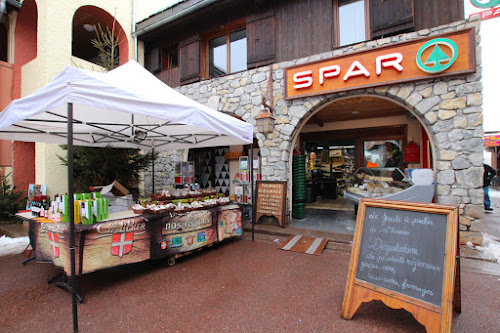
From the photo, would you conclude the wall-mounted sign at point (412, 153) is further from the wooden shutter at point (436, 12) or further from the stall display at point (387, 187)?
the wooden shutter at point (436, 12)

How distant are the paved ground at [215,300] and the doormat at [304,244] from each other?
33 cm

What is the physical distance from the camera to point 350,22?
5250mm

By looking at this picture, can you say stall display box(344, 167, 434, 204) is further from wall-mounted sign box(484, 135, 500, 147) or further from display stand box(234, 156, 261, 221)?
wall-mounted sign box(484, 135, 500, 147)

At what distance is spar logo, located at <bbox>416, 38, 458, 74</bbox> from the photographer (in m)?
4.04

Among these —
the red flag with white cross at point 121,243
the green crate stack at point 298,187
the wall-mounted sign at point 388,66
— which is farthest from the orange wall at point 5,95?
the green crate stack at point 298,187

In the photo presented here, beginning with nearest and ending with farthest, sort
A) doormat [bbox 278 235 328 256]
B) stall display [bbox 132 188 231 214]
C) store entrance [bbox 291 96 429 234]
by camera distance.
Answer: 1. stall display [bbox 132 188 231 214]
2. doormat [bbox 278 235 328 256]
3. store entrance [bbox 291 96 429 234]

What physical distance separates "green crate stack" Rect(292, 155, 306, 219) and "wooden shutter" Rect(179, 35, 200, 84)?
12.7ft

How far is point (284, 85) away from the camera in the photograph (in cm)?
560

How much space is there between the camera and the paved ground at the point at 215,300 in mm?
2162

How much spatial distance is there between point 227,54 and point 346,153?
21.2 ft

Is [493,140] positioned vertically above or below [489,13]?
below

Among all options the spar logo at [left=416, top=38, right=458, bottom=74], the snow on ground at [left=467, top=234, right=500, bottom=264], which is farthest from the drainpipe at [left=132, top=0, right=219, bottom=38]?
the snow on ground at [left=467, top=234, right=500, bottom=264]

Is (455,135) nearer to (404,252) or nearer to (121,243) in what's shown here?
(404,252)

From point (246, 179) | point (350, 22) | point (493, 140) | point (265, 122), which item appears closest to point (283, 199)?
point (246, 179)
